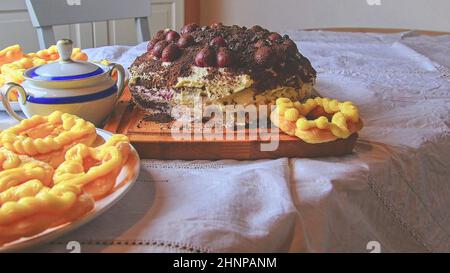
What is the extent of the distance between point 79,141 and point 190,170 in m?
0.16

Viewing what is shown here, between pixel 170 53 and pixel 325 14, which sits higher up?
pixel 170 53

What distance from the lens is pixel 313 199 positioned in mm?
644

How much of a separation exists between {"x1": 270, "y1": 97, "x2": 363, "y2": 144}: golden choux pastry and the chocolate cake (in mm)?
72

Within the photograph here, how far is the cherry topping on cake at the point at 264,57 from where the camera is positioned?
2.77 ft

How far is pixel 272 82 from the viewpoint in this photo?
859 millimetres

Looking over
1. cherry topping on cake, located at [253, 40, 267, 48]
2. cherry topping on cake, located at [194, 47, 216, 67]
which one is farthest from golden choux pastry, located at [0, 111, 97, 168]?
cherry topping on cake, located at [253, 40, 267, 48]

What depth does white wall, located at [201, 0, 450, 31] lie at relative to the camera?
3.03m

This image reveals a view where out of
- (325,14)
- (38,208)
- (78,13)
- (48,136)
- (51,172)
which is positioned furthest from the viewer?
(325,14)

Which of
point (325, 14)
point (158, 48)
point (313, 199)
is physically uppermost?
point (158, 48)

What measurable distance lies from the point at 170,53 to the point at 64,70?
19 cm

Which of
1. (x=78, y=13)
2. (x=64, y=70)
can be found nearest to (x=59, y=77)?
(x=64, y=70)

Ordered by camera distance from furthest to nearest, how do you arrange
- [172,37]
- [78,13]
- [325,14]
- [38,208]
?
1. [325,14]
2. [78,13]
3. [172,37]
4. [38,208]

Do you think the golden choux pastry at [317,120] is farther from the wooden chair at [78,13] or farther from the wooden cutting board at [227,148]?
the wooden chair at [78,13]

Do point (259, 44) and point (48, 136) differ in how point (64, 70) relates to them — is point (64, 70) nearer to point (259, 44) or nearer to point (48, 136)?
point (48, 136)
